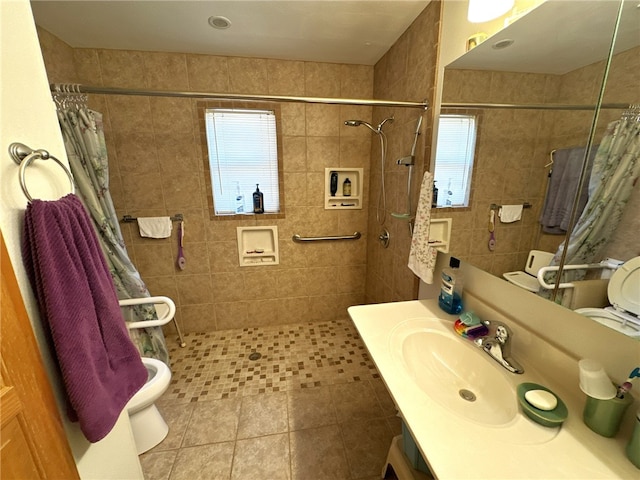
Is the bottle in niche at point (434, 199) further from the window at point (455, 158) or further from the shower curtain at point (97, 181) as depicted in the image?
the shower curtain at point (97, 181)

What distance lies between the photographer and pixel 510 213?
96 centimetres

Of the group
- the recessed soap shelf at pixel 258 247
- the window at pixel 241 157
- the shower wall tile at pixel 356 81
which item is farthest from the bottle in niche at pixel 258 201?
the shower wall tile at pixel 356 81

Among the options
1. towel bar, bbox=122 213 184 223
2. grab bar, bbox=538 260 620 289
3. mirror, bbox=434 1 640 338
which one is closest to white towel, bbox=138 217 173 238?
towel bar, bbox=122 213 184 223

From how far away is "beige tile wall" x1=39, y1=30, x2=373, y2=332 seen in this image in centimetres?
192

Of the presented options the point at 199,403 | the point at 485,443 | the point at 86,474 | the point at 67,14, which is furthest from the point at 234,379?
the point at 67,14

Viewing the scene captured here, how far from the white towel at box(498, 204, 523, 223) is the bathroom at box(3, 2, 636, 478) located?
1.96ft

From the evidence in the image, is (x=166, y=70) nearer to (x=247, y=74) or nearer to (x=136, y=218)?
(x=247, y=74)

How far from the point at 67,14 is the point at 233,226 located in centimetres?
161

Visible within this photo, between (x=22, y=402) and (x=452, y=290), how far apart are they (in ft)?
4.71

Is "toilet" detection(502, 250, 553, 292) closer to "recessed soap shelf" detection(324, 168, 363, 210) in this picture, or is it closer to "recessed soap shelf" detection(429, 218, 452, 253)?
"recessed soap shelf" detection(429, 218, 452, 253)

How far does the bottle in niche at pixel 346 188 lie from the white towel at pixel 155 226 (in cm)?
158

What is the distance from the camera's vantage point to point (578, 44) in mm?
728

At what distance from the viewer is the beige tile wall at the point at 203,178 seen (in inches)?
75.7

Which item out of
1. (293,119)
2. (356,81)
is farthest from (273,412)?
(356,81)
